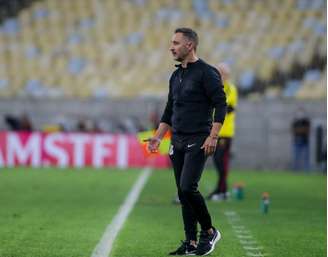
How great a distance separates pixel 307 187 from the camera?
21031mm

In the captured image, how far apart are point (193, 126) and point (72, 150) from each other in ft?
63.5

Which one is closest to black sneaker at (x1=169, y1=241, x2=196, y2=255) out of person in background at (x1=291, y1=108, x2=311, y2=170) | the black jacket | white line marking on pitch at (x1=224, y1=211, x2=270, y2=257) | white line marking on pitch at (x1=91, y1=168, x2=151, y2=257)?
white line marking on pitch at (x1=224, y1=211, x2=270, y2=257)

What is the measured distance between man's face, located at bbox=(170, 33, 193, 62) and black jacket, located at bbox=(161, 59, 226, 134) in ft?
0.71

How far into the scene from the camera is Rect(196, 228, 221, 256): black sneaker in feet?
30.2

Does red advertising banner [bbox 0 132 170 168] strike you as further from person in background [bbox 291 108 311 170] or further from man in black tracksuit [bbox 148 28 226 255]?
man in black tracksuit [bbox 148 28 226 255]

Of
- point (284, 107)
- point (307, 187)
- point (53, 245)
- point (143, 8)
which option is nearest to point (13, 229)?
point (53, 245)

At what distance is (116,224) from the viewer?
12.1m

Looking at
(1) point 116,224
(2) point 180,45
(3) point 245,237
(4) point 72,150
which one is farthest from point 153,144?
(4) point 72,150

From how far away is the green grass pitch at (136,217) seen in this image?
977 cm

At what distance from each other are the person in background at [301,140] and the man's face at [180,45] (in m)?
19.7

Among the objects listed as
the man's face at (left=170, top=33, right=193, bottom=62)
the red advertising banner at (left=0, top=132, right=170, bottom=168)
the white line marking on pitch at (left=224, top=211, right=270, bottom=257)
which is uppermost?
the man's face at (left=170, top=33, right=193, bottom=62)

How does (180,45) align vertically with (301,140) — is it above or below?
above

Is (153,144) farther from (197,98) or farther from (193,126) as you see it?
(197,98)

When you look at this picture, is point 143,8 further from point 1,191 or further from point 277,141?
point 1,191
